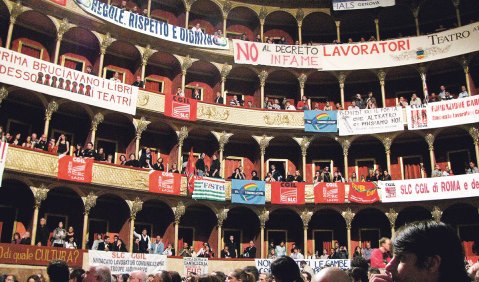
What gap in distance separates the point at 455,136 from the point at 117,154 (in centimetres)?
2340

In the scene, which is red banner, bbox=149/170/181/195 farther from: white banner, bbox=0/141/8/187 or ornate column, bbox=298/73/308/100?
ornate column, bbox=298/73/308/100

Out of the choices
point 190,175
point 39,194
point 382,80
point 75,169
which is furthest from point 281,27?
point 39,194

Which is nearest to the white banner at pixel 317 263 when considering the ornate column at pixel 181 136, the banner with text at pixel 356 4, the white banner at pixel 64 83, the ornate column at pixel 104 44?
the ornate column at pixel 181 136

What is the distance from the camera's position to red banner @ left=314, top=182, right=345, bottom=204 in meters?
32.4

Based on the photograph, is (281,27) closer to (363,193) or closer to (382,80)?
(382,80)

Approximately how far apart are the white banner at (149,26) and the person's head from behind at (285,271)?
90.4 ft

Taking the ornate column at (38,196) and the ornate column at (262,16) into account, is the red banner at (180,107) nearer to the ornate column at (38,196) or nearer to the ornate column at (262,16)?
the ornate column at (38,196)

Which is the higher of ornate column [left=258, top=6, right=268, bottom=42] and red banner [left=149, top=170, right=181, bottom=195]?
ornate column [left=258, top=6, right=268, bottom=42]

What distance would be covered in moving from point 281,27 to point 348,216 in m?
16.5

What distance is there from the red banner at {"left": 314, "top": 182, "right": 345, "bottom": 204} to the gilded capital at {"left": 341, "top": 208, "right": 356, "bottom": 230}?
1109 mm

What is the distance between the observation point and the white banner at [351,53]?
3409 cm

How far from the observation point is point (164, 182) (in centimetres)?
3022

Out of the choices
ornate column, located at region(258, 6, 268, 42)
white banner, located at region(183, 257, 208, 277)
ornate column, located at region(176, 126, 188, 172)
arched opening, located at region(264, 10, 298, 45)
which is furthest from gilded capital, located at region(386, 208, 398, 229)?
ornate column, located at region(258, 6, 268, 42)

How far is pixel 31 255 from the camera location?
75.4 ft
